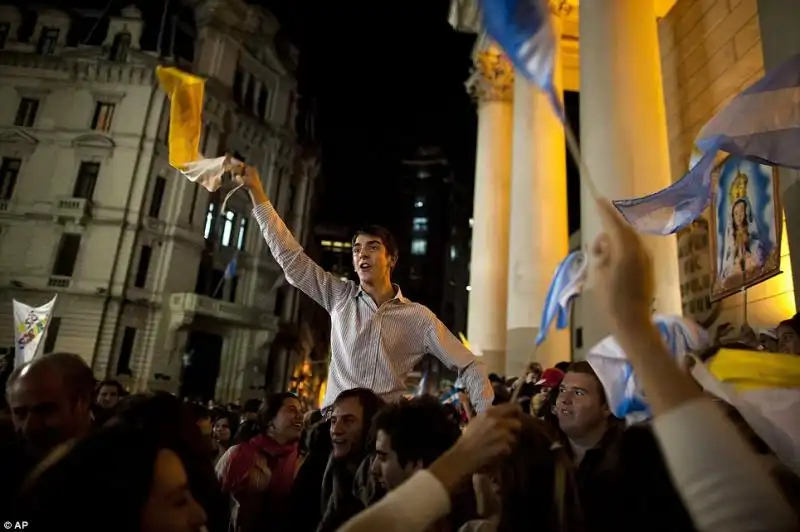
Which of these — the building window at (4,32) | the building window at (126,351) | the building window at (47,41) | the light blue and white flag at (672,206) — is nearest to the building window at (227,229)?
the building window at (126,351)

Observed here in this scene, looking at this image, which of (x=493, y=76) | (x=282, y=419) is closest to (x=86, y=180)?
(x=493, y=76)

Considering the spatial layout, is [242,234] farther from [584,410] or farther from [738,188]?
[584,410]

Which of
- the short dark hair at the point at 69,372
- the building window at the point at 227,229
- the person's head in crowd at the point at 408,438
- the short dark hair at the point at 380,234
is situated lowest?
the person's head in crowd at the point at 408,438

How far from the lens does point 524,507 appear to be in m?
1.61

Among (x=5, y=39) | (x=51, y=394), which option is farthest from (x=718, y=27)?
(x=5, y=39)

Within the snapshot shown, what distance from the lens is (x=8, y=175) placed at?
90.8 feet

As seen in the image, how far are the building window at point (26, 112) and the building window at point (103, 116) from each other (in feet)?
10.1

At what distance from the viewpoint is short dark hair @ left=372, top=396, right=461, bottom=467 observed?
6.87 ft

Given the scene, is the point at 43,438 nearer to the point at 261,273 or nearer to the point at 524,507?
A: the point at 524,507

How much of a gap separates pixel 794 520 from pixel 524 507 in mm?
757

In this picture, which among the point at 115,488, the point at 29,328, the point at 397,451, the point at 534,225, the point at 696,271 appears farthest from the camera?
the point at 534,225

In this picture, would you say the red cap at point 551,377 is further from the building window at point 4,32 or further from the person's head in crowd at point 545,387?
the building window at point 4,32

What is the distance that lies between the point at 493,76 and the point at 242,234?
21.7 meters

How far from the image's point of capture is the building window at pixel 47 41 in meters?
29.8
